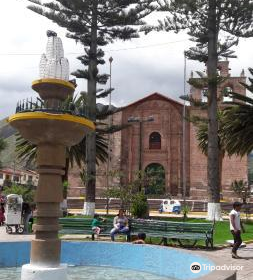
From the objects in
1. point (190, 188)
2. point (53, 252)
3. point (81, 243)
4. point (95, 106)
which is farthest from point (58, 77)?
point (190, 188)

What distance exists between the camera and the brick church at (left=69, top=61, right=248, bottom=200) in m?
43.2

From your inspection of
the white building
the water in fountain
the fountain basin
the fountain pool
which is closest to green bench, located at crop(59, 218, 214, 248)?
the fountain pool

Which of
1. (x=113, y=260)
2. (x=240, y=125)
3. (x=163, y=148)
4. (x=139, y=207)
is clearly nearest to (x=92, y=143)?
(x=139, y=207)

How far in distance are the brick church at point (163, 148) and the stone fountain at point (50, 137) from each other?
36.1m

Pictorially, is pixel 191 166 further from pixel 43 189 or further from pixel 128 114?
pixel 43 189

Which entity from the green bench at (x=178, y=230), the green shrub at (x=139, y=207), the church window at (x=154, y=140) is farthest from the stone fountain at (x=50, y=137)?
the church window at (x=154, y=140)

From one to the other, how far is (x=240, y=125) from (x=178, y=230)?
1126 cm

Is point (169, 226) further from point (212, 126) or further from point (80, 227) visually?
point (212, 126)

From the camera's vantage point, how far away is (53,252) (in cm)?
633

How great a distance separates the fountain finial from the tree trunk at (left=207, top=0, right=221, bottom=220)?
13.3 metres

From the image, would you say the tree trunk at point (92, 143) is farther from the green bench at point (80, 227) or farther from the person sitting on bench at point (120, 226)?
the person sitting on bench at point (120, 226)

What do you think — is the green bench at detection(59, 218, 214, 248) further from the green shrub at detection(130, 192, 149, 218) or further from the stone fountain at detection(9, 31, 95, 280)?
the stone fountain at detection(9, 31, 95, 280)

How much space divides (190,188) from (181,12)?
24.3m

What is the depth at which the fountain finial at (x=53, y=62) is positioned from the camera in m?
6.71
